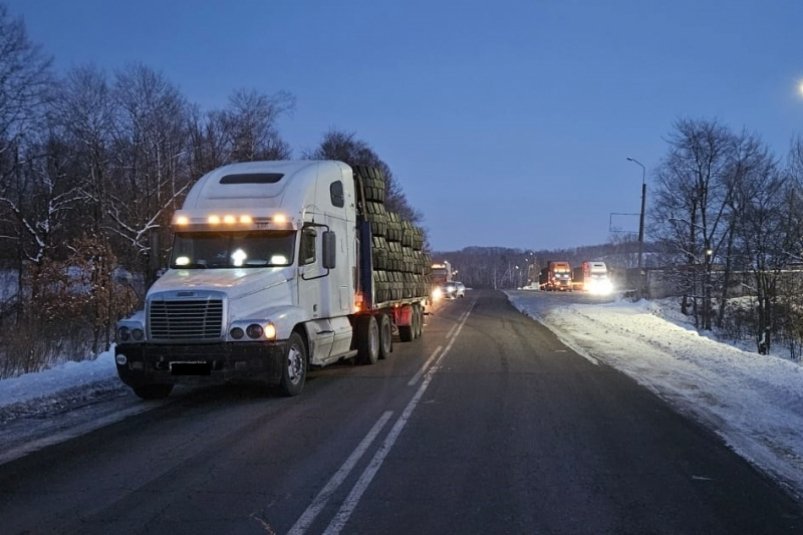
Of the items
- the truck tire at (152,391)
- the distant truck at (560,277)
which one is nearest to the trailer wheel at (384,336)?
the truck tire at (152,391)

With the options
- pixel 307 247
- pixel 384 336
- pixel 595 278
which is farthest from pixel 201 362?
pixel 595 278

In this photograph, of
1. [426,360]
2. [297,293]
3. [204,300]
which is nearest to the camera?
[204,300]

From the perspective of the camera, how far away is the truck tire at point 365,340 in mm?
14484

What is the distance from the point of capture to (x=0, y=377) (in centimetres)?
1321

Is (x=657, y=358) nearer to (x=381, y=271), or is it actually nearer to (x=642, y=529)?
(x=381, y=271)

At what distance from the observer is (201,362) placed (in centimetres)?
980

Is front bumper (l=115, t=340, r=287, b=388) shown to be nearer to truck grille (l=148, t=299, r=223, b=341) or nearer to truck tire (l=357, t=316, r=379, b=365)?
truck grille (l=148, t=299, r=223, b=341)

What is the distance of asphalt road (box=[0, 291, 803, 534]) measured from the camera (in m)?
5.10

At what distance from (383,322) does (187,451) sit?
892cm

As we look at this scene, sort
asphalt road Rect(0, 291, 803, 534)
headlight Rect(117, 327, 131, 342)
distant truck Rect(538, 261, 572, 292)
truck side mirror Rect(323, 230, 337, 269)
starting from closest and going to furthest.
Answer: asphalt road Rect(0, 291, 803, 534) < headlight Rect(117, 327, 131, 342) < truck side mirror Rect(323, 230, 337, 269) < distant truck Rect(538, 261, 572, 292)

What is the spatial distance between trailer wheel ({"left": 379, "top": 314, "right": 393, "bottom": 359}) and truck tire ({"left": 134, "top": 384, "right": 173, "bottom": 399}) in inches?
226

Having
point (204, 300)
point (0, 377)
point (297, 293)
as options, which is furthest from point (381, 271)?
point (0, 377)

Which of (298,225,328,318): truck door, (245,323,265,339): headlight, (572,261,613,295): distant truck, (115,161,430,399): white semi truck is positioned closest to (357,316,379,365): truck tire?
(115,161,430,399): white semi truck

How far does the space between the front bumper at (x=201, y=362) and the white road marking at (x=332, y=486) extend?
224cm
